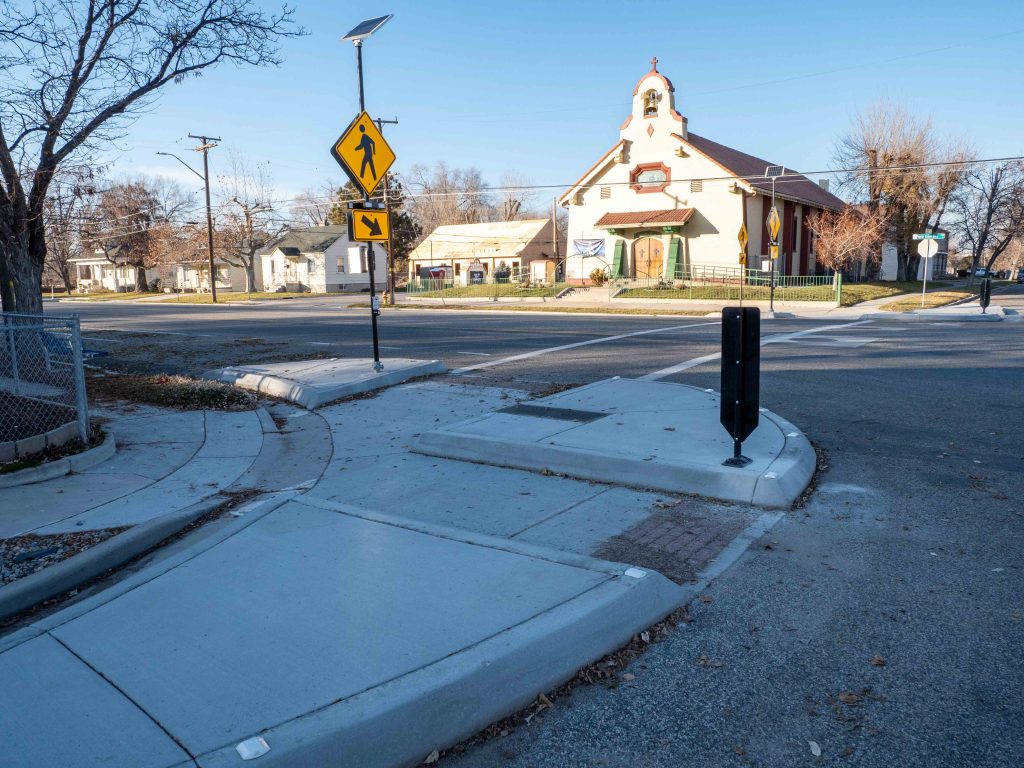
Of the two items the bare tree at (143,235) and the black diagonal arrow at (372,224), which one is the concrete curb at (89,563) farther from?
the bare tree at (143,235)

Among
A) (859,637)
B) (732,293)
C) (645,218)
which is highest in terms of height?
(645,218)

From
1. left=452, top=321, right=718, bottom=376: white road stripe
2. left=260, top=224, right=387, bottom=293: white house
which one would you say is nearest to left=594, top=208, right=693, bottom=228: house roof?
left=452, top=321, right=718, bottom=376: white road stripe

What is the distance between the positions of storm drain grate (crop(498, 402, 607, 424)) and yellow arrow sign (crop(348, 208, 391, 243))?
12.5 feet

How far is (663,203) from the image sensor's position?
41312 mm

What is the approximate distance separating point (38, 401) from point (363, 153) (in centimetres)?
541

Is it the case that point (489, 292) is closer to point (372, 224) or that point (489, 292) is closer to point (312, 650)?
point (372, 224)

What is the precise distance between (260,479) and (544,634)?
4.21 m

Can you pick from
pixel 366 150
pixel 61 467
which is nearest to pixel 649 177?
pixel 366 150

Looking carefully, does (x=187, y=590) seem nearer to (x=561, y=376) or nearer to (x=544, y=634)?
(x=544, y=634)

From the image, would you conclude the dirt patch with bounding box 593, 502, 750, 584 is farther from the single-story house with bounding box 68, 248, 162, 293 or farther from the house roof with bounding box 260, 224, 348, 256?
the single-story house with bounding box 68, 248, 162, 293

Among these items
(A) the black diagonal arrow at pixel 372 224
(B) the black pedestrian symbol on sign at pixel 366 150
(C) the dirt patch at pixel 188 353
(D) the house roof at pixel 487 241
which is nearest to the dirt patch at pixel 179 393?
(C) the dirt patch at pixel 188 353

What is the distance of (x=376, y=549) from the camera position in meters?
4.81

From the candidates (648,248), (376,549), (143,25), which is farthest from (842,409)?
(648,248)

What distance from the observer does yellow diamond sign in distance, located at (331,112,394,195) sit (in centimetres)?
1101
